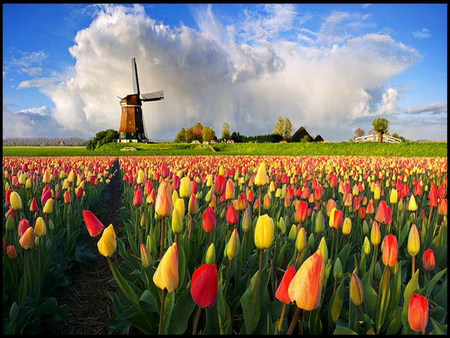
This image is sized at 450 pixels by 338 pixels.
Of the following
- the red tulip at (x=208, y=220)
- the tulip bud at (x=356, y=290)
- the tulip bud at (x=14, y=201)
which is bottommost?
the tulip bud at (x=356, y=290)

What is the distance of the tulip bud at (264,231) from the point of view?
1.48 m

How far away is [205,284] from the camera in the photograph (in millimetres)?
1091

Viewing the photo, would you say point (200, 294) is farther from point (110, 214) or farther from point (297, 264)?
point (110, 214)

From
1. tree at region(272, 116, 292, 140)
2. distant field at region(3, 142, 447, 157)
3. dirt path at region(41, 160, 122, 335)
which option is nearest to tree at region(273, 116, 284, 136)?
tree at region(272, 116, 292, 140)

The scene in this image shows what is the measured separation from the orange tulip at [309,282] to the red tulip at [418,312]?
1.14 ft

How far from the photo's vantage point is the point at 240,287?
192 cm

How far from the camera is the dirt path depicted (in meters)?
2.28

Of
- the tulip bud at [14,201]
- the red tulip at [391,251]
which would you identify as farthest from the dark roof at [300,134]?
the red tulip at [391,251]

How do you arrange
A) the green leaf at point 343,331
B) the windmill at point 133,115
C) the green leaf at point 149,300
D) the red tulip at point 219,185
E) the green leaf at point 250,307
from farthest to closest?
the windmill at point 133,115
the red tulip at point 219,185
the green leaf at point 149,300
the green leaf at point 250,307
the green leaf at point 343,331

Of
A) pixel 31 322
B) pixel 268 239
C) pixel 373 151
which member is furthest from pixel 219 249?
pixel 373 151

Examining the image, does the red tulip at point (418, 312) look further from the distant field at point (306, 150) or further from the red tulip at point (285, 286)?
the distant field at point (306, 150)

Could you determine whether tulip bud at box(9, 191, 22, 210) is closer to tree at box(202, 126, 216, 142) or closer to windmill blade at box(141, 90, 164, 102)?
windmill blade at box(141, 90, 164, 102)

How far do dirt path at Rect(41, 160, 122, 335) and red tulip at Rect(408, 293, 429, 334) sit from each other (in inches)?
70.1

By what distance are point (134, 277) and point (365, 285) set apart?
1553 mm
